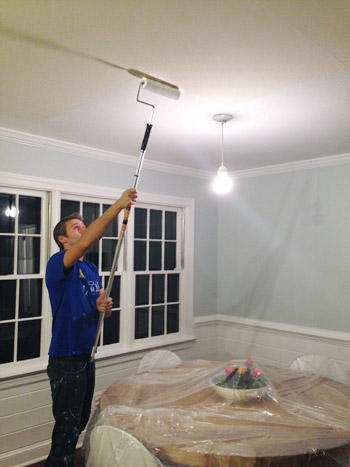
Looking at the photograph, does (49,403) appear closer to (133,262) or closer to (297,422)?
(133,262)

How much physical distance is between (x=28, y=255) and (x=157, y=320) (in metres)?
1.52

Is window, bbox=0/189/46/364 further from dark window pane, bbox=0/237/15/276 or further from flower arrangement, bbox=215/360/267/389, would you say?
flower arrangement, bbox=215/360/267/389

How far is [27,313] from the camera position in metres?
3.18

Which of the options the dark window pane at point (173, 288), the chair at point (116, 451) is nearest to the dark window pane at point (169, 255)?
the dark window pane at point (173, 288)

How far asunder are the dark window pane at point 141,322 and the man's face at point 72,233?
5.53 feet

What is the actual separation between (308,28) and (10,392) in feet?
9.94

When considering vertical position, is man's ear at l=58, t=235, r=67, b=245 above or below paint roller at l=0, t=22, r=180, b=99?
below

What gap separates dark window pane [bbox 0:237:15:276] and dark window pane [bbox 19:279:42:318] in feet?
0.55

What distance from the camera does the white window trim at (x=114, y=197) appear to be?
121 inches

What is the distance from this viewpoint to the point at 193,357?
14.1 ft

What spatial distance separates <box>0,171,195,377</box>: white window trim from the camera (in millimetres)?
3064

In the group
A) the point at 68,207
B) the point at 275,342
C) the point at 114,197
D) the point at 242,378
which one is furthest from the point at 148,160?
the point at 242,378

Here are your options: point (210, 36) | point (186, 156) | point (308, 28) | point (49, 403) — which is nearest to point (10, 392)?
point (49, 403)

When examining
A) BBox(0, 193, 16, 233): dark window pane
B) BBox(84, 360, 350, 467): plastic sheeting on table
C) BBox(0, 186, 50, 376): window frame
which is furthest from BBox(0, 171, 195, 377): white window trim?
BBox(84, 360, 350, 467): plastic sheeting on table
